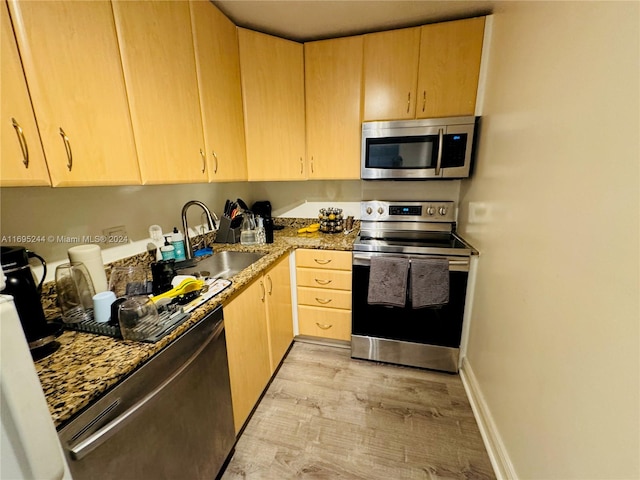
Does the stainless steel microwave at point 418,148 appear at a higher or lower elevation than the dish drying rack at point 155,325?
higher

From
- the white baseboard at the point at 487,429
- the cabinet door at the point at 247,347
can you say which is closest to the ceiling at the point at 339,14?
the cabinet door at the point at 247,347

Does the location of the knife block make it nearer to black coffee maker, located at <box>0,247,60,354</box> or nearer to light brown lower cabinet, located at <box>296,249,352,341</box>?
light brown lower cabinet, located at <box>296,249,352,341</box>

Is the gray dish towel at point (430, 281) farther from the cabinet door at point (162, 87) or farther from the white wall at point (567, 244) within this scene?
the cabinet door at point (162, 87)

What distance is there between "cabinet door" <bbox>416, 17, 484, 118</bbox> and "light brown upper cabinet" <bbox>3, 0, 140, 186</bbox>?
66.8 inches

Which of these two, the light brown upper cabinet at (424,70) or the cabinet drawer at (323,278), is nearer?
the light brown upper cabinet at (424,70)

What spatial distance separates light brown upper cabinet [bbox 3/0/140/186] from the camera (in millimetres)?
763

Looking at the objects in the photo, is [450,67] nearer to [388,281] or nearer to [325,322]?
[388,281]

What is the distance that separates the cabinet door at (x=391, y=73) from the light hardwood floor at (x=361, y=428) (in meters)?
1.86

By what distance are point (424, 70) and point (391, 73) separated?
0.21 m

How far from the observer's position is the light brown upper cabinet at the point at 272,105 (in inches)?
69.6

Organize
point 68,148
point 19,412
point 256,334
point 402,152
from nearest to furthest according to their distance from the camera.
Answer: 1. point 19,412
2. point 68,148
3. point 256,334
4. point 402,152

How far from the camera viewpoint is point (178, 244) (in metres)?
1.55

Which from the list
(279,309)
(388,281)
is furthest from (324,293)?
(388,281)

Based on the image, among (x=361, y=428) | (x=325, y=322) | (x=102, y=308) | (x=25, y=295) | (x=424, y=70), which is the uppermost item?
(x=424, y=70)
